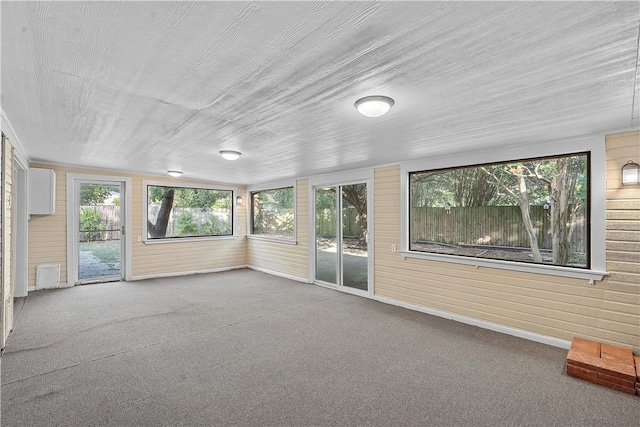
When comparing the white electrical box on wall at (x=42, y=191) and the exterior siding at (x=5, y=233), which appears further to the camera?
the white electrical box on wall at (x=42, y=191)

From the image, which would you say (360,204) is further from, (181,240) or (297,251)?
(181,240)

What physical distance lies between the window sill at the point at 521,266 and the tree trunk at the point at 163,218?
5.73 meters

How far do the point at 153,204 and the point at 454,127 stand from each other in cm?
670

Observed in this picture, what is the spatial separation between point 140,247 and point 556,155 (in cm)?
771

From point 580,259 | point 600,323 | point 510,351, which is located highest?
point 580,259

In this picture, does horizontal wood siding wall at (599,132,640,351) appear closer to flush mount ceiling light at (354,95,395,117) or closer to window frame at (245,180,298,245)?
flush mount ceiling light at (354,95,395,117)

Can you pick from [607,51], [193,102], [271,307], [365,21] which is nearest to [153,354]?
[271,307]

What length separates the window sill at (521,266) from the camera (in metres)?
3.32

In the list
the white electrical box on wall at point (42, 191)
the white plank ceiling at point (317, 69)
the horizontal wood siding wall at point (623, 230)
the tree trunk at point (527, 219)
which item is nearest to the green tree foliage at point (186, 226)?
the white electrical box on wall at point (42, 191)

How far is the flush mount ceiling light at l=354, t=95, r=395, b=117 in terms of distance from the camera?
2295mm

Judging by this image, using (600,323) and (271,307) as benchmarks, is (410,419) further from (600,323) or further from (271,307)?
(271,307)

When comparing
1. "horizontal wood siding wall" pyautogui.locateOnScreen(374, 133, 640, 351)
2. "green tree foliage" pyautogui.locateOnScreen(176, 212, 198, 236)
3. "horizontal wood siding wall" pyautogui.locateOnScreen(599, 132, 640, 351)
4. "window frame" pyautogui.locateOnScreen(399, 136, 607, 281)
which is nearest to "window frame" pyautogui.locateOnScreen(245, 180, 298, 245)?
"green tree foliage" pyautogui.locateOnScreen(176, 212, 198, 236)

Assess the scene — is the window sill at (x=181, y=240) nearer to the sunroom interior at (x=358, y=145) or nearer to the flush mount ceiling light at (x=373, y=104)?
the sunroom interior at (x=358, y=145)

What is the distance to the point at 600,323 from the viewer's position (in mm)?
3270
